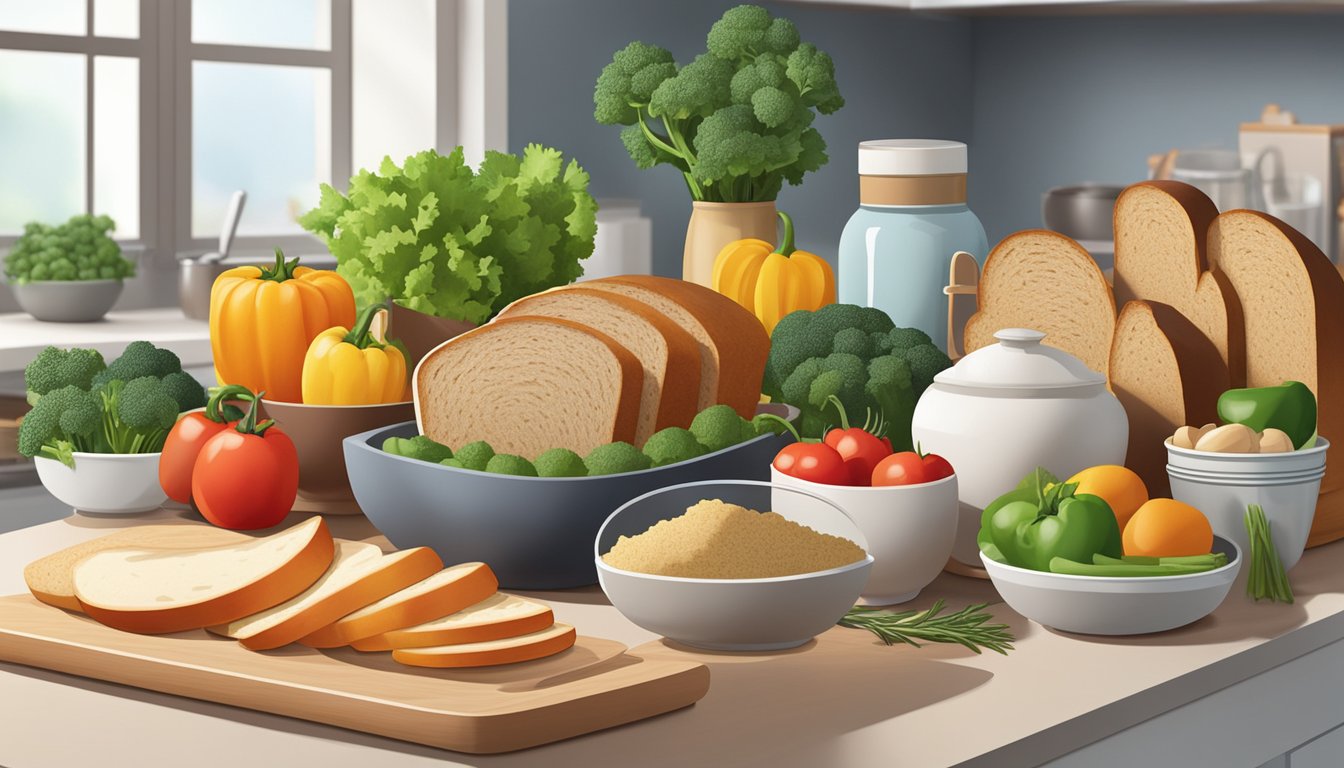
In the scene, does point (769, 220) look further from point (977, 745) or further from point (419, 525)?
point (977, 745)

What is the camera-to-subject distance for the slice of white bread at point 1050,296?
1309 millimetres

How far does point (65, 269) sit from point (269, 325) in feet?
6.23

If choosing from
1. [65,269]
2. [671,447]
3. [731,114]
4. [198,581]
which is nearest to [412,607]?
[198,581]

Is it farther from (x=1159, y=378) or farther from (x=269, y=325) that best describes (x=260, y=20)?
(x=1159, y=378)

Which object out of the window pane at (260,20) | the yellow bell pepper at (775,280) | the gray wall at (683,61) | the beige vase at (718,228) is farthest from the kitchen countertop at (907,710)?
the window pane at (260,20)

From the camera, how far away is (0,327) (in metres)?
3.08

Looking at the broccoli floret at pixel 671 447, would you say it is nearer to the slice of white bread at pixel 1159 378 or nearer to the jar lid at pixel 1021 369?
the jar lid at pixel 1021 369

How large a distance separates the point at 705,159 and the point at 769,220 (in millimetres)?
124

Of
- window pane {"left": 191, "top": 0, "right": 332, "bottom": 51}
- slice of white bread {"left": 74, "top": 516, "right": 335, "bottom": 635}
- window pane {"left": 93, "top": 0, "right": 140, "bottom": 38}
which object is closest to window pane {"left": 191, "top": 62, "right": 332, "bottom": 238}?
window pane {"left": 191, "top": 0, "right": 332, "bottom": 51}

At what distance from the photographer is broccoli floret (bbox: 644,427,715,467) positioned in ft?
3.78

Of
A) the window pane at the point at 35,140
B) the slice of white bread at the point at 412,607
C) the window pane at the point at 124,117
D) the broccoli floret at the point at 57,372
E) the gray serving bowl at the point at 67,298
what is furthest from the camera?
A: the window pane at the point at 35,140

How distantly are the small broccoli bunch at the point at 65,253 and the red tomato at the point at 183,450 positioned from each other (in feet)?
6.48

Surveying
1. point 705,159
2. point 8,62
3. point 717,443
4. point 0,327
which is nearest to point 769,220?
point 705,159

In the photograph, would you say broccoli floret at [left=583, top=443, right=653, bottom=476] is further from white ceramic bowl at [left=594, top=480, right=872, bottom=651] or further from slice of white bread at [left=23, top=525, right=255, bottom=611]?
slice of white bread at [left=23, top=525, right=255, bottom=611]
